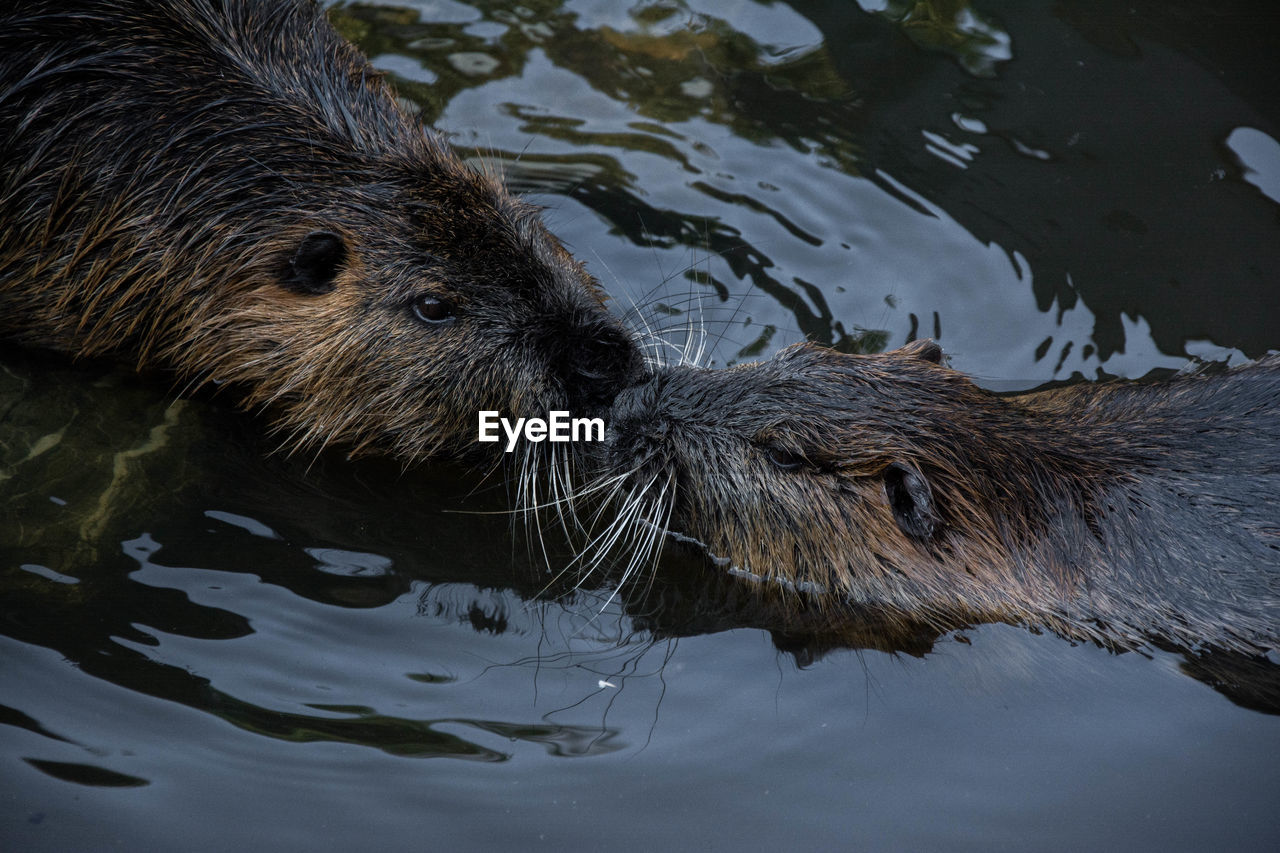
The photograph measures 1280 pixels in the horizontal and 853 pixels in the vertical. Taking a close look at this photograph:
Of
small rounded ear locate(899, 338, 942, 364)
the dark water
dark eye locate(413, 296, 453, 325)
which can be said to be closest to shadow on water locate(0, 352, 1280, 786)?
the dark water

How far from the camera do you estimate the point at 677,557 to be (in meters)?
4.15

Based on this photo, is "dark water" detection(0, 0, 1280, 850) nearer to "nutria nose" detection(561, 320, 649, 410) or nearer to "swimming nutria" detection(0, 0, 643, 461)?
"swimming nutria" detection(0, 0, 643, 461)

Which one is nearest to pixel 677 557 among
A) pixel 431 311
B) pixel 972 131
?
pixel 431 311

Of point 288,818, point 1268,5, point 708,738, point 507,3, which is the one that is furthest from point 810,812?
point 1268,5

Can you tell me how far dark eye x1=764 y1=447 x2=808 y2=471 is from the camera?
12.7 ft

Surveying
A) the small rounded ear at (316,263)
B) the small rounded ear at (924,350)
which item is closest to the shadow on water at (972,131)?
the small rounded ear at (924,350)

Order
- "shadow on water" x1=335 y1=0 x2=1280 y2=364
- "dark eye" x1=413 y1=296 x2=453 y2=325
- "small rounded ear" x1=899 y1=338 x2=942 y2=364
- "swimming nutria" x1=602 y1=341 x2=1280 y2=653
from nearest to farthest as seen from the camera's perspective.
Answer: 1. "swimming nutria" x1=602 y1=341 x2=1280 y2=653
2. "dark eye" x1=413 y1=296 x2=453 y2=325
3. "small rounded ear" x1=899 y1=338 x2=942 y2=364
4. "shadow on water" x1=335 y1=0 x2=1280 y2=364

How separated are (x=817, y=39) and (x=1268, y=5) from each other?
239 cm

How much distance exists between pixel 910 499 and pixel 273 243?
7.58 ft

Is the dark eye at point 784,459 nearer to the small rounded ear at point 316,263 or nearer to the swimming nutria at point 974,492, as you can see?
the swimming nutria at point 974,492

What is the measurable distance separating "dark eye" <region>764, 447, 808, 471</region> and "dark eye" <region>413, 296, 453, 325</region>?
1165 mm

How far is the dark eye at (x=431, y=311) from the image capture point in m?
3.99

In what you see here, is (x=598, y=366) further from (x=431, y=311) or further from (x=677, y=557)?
(x=677, y=557)

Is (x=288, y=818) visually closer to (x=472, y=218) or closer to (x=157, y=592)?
(x=157, y=592)
